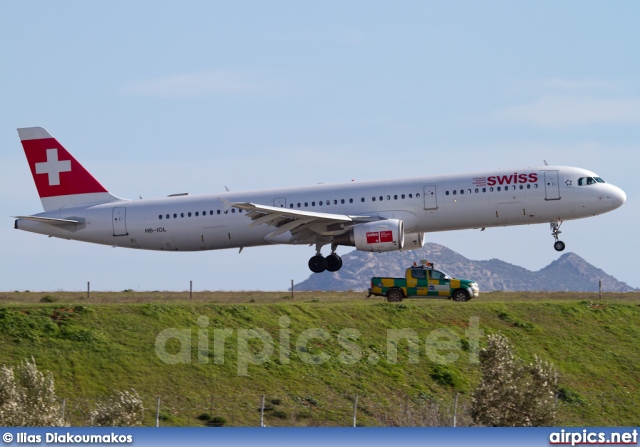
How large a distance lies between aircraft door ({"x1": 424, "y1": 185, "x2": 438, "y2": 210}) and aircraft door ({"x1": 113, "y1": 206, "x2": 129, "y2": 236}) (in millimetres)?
14765

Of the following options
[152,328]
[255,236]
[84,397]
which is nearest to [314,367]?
[152,328]

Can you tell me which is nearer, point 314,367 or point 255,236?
point 314,367

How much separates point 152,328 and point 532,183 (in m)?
17.8

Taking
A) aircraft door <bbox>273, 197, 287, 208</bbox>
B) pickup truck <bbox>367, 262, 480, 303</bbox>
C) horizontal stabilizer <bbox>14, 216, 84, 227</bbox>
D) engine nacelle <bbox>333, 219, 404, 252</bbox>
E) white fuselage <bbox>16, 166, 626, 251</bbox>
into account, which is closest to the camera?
white fuselage <bbox>16, 166, 626, 251</bbox>

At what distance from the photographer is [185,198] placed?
173 ft

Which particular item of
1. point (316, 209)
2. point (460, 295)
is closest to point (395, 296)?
point (460, 295)

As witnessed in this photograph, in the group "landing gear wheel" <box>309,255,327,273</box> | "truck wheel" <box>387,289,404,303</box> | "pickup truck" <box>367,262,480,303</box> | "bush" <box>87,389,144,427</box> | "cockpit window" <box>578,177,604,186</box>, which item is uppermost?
"cockpit window" <box>578,177,604,186</box>

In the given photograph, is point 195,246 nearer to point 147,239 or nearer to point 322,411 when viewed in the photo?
point 147,239

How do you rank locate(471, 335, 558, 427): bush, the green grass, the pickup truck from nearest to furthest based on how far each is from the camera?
1. locate(471, 335, 558, 427): bush
2. the green grass
3. the pickup truck

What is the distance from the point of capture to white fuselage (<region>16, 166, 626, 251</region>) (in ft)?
157

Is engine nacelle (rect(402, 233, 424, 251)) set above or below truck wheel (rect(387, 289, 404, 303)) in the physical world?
above

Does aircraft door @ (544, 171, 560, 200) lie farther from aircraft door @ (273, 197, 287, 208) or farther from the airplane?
aircraft door @ (273, 197, 287, 208)

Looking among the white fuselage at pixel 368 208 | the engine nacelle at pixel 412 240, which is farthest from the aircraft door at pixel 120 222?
the engine nacelle at pixel 412 240

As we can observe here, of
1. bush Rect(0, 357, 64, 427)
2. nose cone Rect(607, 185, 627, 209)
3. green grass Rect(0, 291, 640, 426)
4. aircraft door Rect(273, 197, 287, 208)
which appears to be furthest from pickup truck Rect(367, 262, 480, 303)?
bush Rect(0, 357, 64, 427)
